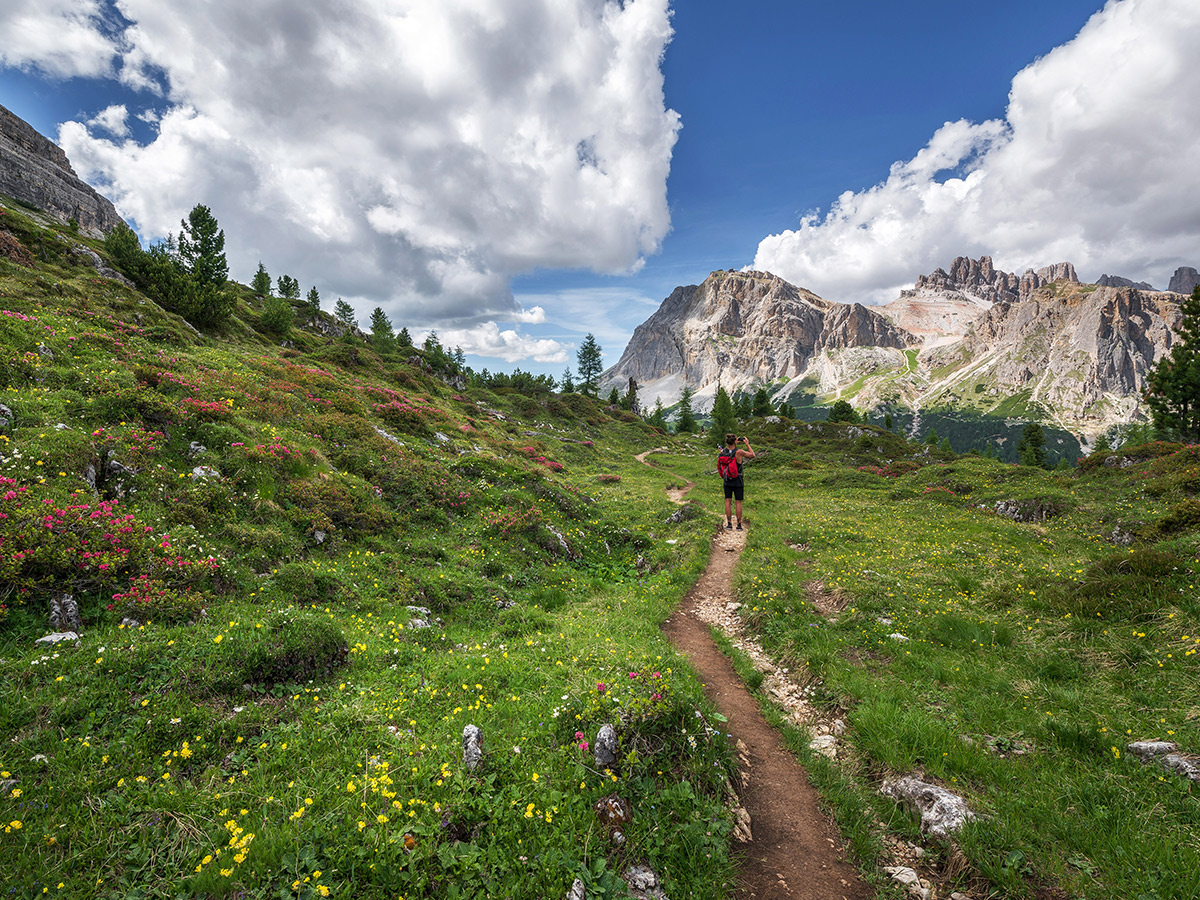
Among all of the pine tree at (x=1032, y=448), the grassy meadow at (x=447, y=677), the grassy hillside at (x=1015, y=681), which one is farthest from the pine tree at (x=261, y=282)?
the pine tree at (x=1032, y=448)

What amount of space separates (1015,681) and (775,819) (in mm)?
5697

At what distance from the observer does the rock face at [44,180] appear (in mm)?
123850

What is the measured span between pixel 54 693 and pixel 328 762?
3996 millimetres

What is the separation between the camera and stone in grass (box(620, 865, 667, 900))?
5.10 metres

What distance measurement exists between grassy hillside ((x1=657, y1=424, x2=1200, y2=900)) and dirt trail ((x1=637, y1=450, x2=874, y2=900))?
410mm

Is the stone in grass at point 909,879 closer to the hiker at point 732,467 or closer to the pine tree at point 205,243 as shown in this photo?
the hiker at point 732,467

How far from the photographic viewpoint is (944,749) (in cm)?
710

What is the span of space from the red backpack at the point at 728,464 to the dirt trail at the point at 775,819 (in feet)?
37.0

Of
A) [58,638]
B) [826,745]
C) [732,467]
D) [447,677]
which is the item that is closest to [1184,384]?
[732,467]

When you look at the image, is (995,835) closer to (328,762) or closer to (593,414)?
(328,762)

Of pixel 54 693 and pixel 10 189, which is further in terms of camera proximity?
pixel 10 189

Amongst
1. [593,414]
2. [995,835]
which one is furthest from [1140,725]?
[593,414]

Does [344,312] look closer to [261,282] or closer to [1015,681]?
[261,282]

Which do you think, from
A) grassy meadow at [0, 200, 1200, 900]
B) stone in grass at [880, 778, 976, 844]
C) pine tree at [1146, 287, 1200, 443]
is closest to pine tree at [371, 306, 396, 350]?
grassy meadow at [0, 200, 1200, 900]
